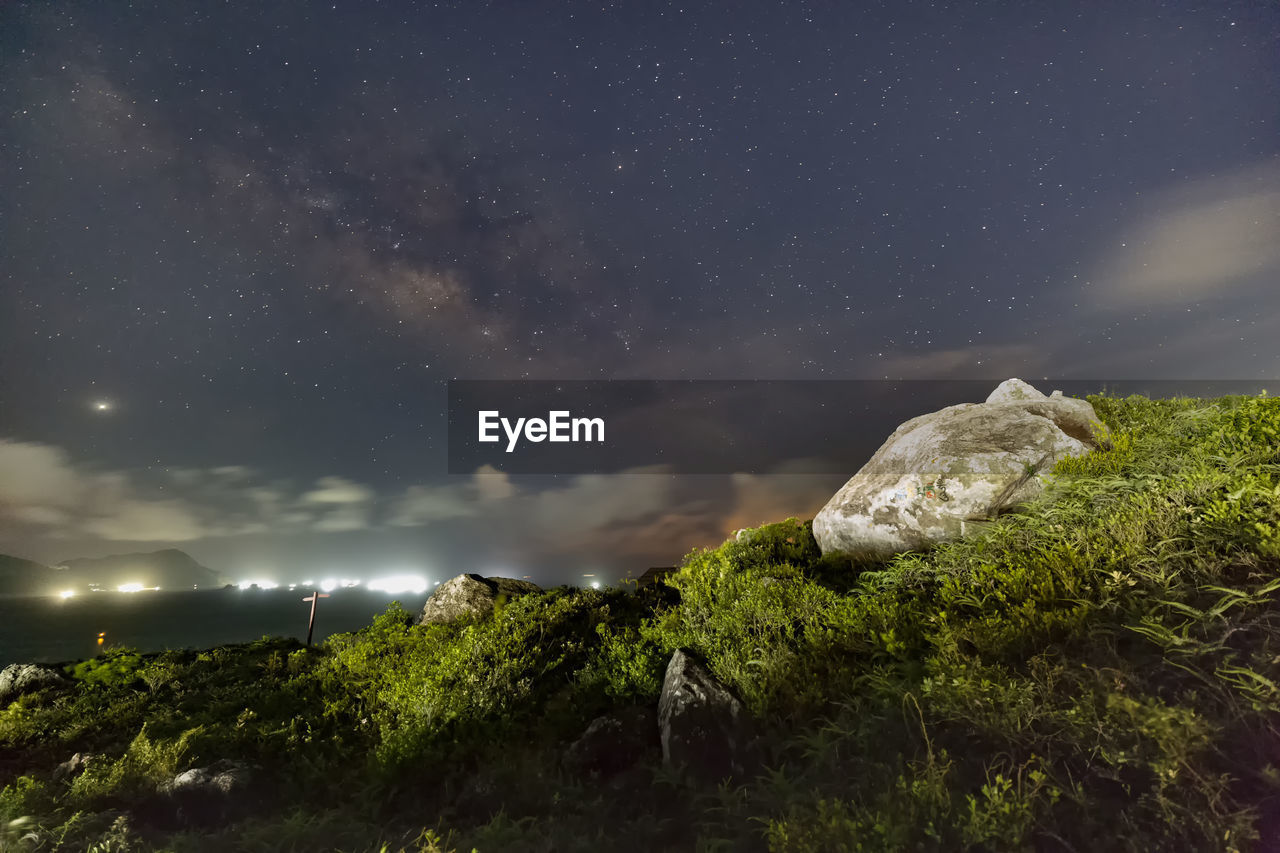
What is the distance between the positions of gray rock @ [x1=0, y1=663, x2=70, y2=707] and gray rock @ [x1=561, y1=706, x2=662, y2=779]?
50.4 feet

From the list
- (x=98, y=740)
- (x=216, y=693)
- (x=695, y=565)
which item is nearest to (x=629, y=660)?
(x=695, y=565)

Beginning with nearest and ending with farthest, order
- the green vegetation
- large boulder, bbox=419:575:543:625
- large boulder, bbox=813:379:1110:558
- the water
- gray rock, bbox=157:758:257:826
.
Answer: the green vegetation < gray rock, bbox=157:758:257:826 < large boulder, bbox=813:379:1110:558 < large boulder, bbox=419:575:543:625 < the water

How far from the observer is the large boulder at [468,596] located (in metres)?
13.7

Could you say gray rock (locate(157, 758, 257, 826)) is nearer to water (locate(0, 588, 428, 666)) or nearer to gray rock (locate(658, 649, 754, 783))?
gray rock (locate(658, 649, 754, 783))

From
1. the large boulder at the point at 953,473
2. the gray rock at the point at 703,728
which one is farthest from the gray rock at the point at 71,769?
the large boulder at the point at 953,473

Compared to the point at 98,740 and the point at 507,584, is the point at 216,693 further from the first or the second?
the point at 507,584

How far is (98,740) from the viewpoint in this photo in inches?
401

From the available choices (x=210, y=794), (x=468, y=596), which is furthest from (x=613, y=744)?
(x=468, y=596)

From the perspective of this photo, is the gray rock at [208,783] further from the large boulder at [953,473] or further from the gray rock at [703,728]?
the large boulder at [953,473]

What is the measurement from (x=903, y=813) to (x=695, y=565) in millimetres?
6790

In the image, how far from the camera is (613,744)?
6.83 m

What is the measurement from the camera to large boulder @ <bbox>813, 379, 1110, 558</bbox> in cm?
830

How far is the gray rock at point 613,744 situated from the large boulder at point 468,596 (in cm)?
705

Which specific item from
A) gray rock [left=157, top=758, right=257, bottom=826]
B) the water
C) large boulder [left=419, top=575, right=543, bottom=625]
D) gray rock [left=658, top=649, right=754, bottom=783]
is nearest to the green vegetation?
gray rock [left=157, top=758, right=257, bottom=826]
